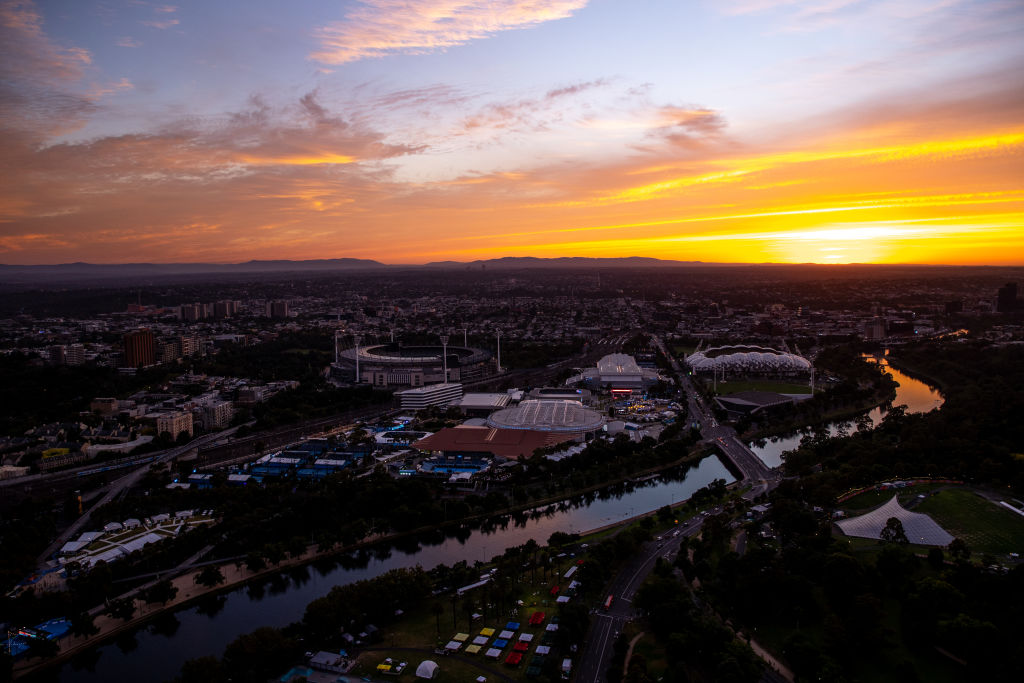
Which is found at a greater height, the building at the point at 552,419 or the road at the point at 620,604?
the building at the point at 552,419

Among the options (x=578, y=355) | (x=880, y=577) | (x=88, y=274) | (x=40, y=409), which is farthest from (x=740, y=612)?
(x=88, y=274)

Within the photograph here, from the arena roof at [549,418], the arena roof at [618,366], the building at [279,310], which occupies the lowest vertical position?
the arena roof at [549,418]

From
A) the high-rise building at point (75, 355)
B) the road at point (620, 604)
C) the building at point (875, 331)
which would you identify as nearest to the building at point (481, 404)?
the road at point (620, 604)

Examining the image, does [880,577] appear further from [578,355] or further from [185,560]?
[578,355]

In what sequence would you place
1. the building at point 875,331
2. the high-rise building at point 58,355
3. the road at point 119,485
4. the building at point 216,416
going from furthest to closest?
the building at point 875,331
the high-rise building at point 58,355
the building at point 216,416
the road at point 119,485

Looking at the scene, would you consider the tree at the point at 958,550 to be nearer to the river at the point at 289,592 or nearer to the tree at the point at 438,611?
the river at the point at 289,592

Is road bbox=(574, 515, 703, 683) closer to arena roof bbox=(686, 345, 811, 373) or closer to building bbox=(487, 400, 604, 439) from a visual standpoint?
building bbox=(487, 400, 604, 439)

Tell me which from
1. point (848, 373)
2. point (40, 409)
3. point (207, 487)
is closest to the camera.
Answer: point (207, 487)

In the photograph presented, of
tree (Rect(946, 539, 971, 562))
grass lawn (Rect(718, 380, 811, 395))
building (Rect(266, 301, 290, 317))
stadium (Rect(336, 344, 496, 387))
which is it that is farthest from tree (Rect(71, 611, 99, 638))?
building (Rect(266, 301, 290, 317))
